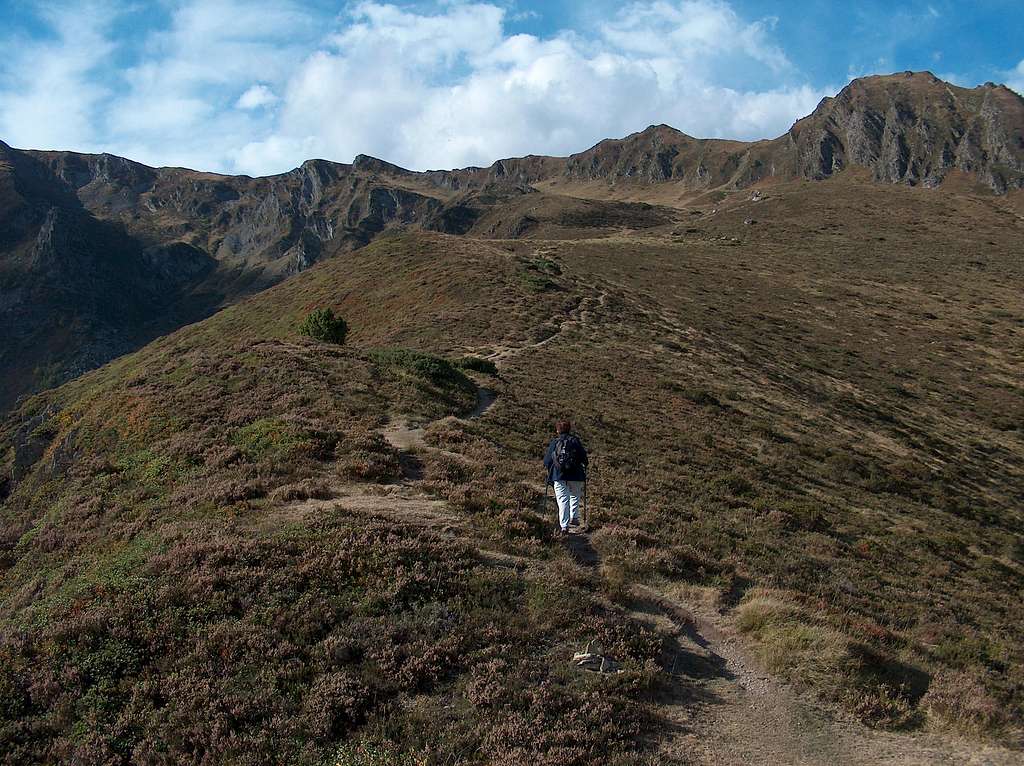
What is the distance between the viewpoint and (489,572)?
391 inches

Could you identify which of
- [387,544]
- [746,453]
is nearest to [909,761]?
[387,544]

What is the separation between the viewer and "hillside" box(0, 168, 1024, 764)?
280 inches

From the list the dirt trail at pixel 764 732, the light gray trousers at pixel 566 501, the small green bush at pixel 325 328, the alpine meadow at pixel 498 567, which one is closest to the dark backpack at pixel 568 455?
the light gray trousers at pixel 566 501

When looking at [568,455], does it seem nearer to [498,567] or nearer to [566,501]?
[566,501]

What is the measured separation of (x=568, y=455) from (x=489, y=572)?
341 centimetres

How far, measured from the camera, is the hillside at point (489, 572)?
23.3 feet

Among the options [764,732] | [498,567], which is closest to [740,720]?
[764,732]

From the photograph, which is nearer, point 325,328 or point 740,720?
point 740,720

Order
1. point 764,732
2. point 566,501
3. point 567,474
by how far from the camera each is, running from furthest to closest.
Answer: point 566,501
point 567,474
point 764,732

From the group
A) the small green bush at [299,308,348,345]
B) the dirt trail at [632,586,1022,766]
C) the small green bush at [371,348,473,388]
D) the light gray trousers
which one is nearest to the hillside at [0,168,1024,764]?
the dirt trail at [632,586,1022,766]

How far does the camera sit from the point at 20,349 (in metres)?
170

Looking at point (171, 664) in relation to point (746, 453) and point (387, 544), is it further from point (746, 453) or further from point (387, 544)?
point (746, 453)

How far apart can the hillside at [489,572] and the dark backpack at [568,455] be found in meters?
1.33

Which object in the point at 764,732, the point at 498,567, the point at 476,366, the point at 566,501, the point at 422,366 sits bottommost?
the point at 764,732
